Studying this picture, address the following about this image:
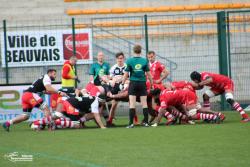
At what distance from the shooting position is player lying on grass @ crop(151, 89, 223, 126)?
20.6 meters

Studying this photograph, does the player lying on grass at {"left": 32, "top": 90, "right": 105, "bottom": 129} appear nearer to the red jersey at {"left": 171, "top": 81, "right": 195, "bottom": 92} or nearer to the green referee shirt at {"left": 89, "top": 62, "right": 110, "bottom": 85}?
the red jersey at {"left": 171, "top": 81, "right": 195, "bottom": 92}

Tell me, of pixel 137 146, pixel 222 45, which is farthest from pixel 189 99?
pixel 222 45

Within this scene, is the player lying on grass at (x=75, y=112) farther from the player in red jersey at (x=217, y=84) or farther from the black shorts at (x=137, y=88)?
the player in red jersey at (x=217, y=84)

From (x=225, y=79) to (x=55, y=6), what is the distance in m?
13.6

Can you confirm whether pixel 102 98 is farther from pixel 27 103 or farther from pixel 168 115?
pixel 27 103

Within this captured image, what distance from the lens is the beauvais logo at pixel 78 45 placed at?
27375mm

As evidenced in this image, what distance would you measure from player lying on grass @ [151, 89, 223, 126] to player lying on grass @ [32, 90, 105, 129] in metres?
1.58

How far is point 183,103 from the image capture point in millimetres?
20875

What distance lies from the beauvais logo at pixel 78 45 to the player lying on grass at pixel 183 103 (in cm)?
692

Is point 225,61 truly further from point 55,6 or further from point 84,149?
point 84,149

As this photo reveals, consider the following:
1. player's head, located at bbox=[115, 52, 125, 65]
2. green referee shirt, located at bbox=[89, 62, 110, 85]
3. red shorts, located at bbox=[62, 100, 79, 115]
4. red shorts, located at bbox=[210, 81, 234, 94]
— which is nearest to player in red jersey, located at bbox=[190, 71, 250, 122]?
red shorts, located at bbox=[210, 81, 234, 94]

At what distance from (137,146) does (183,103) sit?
6179mm

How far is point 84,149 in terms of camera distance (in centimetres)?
1454

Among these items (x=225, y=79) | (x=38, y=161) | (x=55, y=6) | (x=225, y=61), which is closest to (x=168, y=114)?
(x=225, y=79)
